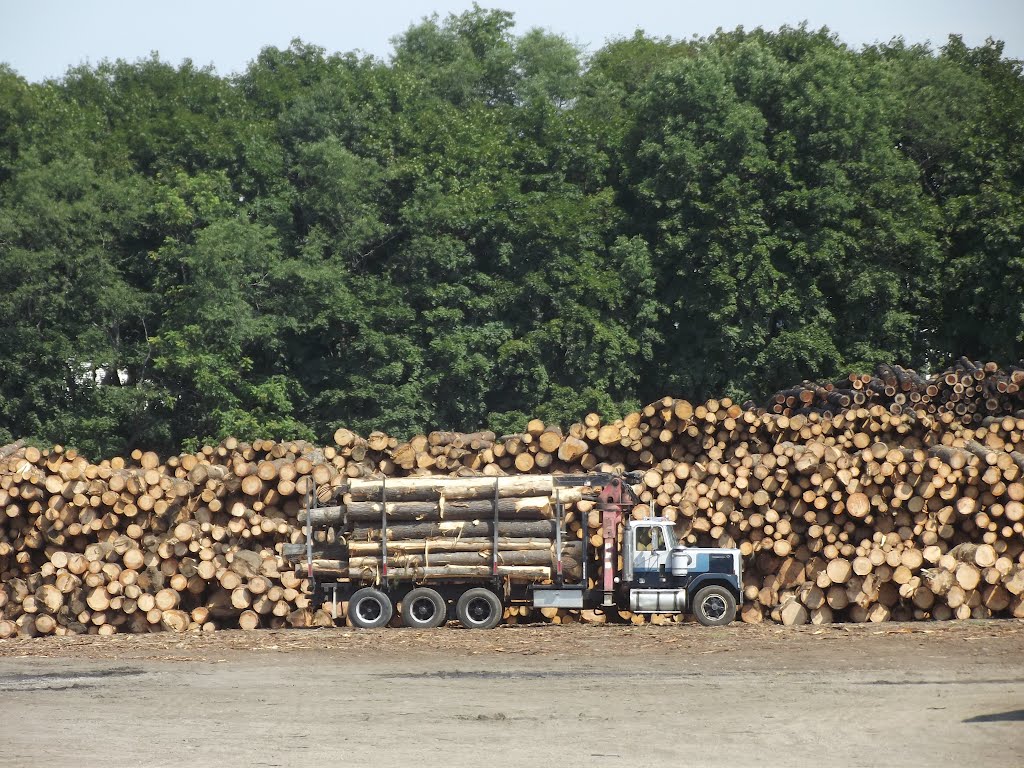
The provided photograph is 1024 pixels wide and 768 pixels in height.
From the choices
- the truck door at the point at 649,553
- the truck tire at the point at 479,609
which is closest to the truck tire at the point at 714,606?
the truck door at the point at 649,553

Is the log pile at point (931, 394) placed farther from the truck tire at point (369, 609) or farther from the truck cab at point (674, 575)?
the truck tire at point (369, 609)

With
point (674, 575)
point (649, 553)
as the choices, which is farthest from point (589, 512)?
point (674, 575)

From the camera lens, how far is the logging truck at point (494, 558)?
18922 millimetres

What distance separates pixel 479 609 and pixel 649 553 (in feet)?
8.51

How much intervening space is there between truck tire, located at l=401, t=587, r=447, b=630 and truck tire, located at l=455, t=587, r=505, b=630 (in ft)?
0.89

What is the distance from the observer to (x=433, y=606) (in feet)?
63.2

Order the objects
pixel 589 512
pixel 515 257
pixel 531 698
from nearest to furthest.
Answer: pixel 531 698 < pixel 589 512 < pixel 515 257

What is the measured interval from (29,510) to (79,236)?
54.5 feet

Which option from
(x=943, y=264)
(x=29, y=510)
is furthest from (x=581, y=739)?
(x=943, y=264)

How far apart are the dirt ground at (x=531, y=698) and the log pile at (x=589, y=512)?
128 centimetres

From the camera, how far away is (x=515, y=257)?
125ft

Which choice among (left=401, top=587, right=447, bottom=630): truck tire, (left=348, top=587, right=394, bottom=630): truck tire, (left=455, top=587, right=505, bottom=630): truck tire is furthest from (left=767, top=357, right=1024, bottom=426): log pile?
(left=348, top=587, right=394, bottom=630): truck tire

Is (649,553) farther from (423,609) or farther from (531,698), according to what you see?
(531,698)

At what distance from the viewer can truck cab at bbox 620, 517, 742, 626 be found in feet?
62.0
